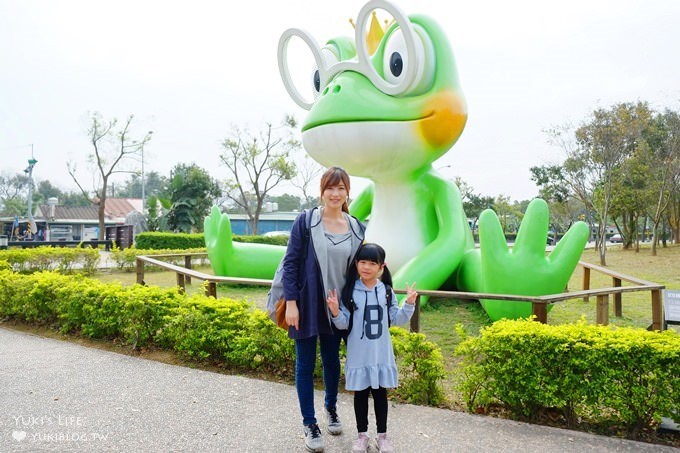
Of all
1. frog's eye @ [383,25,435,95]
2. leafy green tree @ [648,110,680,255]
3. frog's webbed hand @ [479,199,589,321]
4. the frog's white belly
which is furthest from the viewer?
leafy green tree @ [648,110,680,255]

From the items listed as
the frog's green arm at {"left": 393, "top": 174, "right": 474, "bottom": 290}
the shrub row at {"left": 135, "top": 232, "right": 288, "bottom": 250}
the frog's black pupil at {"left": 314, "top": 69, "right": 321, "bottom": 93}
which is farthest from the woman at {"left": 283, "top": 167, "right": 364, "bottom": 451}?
the shrub row at {"left": 135, "top": 232, "right": 288, "bottom": 250}

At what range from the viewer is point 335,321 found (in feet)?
8.25

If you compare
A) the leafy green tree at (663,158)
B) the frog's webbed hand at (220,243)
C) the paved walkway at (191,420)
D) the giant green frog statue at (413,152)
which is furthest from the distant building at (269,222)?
the paved walkway at (191,420)

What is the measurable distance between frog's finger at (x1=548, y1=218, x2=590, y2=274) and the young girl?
10.1 ft

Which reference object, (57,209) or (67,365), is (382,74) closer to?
(67,365)

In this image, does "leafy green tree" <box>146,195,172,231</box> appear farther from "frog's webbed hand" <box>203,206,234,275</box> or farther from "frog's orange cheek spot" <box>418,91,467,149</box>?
"frog's orange cheek spot" <box>418,91,467,149</box>

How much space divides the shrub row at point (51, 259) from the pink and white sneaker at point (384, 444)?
10.8 metres

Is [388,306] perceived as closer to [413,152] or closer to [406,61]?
[413,152]

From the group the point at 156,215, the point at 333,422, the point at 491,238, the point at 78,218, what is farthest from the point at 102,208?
the point at 333,422

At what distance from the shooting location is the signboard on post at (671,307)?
12.9 ft

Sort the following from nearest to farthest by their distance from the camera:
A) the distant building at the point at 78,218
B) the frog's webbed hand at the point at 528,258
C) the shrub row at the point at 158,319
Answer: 1. the shrub row at the point at 158,319
2. the frog's webbed hand at the point at 528,258
3. the distant building at the point at 78,218

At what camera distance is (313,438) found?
2.60m

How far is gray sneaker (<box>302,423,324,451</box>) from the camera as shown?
8.46 feet

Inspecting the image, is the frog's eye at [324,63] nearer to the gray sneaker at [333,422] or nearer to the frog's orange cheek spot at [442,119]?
the frog's orange cheek spot at [442,119]
